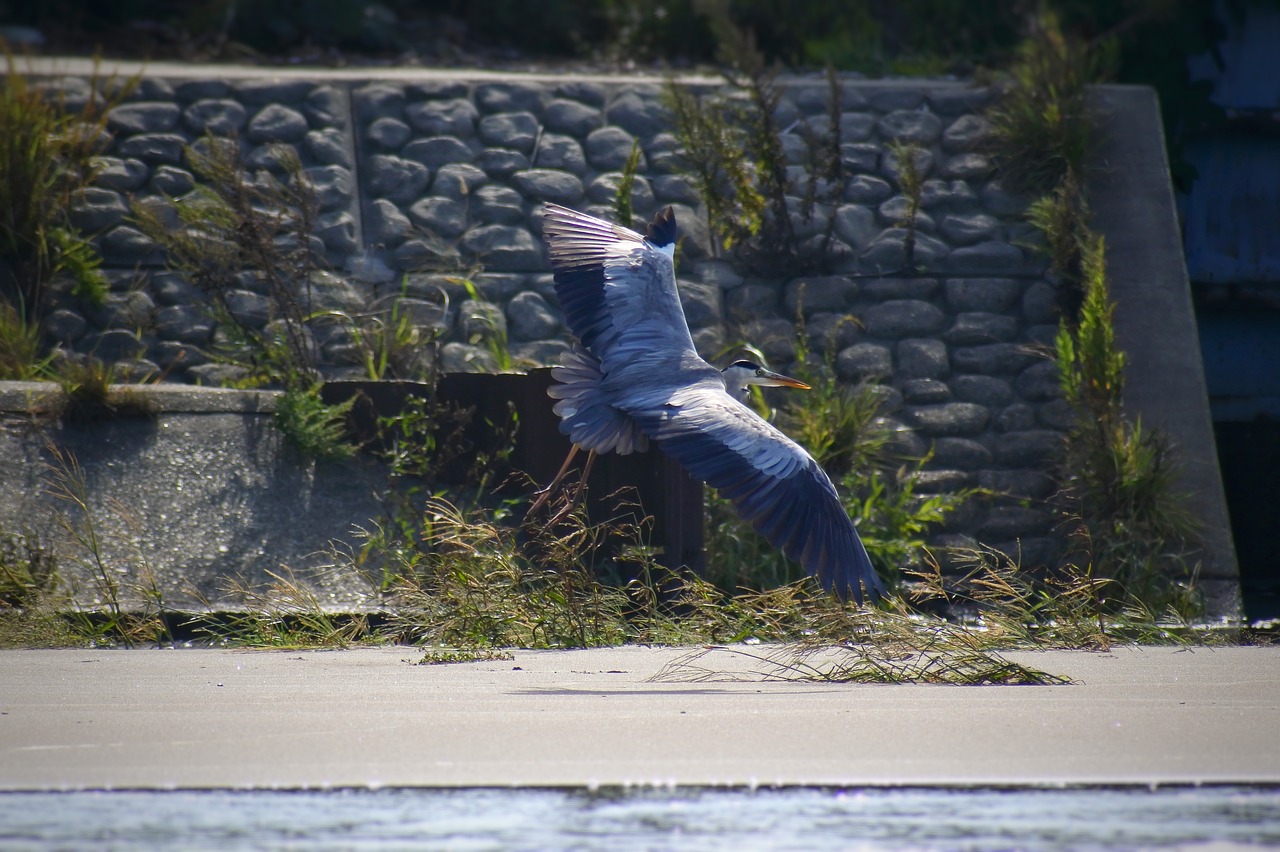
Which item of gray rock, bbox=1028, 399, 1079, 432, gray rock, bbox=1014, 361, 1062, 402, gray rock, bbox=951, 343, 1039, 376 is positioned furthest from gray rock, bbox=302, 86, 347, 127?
gray rock, bbox=1028, 399, 1079, 432

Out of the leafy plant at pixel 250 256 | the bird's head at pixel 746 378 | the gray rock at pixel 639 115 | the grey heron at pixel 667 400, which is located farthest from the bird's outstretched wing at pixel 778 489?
the gray rock at pixel 639 115

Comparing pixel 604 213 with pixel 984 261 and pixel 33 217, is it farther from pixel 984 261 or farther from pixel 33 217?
pixel 33 217

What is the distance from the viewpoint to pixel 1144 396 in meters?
8.29

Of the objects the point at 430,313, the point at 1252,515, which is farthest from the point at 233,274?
the point at 1252,515

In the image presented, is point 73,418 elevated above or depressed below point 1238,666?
above

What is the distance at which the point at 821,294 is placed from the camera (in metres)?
8.71

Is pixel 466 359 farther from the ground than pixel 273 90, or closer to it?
closer to it

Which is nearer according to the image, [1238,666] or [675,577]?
[1238,666]

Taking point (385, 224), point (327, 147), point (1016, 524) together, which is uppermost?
point (327, 147)

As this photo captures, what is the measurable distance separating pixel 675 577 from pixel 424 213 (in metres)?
3.70

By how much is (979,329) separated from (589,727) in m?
5.48

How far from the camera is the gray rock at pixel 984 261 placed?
8852 millimetres

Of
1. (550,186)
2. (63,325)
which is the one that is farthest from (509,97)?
(63,325)

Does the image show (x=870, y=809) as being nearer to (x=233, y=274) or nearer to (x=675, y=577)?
(x=675, y=577)
